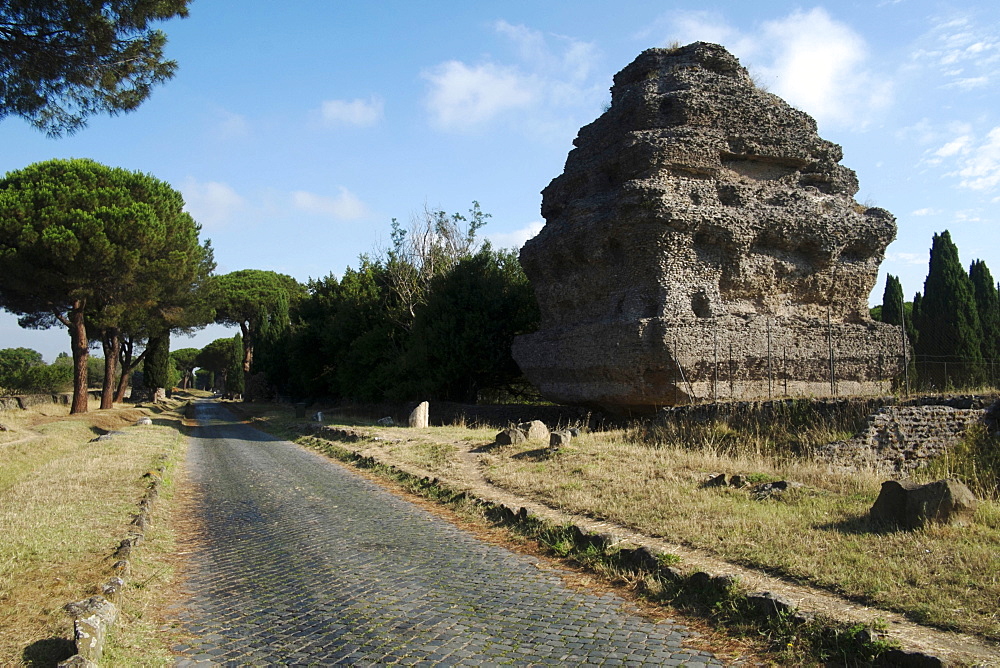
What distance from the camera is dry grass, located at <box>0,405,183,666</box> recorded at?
4496 millimetres

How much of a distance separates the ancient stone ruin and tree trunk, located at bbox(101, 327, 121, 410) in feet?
76.0

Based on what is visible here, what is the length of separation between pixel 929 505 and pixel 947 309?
25348mm

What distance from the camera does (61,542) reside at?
7.04 metres

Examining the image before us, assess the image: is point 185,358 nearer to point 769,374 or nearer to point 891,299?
point 891,299

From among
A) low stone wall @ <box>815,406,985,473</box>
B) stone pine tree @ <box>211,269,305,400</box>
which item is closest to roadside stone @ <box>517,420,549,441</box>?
low stone wall @ <box>815,406,985,473</box>

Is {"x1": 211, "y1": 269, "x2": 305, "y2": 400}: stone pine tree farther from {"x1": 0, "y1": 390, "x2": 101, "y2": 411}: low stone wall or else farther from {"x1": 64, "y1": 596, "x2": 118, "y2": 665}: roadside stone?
{"x1": 64, "y1": 596, "x2": 118, "y2": 665}: roadside stone

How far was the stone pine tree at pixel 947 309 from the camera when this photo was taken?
86.9 ft

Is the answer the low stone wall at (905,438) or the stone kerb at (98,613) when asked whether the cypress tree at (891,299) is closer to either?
the low stone wall at (905,438)

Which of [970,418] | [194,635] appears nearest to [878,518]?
[970,418]

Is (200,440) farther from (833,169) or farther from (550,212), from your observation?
(833,169)

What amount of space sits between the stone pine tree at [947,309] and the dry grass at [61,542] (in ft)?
89.8

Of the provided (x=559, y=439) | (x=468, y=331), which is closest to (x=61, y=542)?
(x=559, y=439)

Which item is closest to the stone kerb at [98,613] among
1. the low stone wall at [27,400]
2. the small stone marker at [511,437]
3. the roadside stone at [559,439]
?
the roadside stone at [559,439]

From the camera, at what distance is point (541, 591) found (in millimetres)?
5914
